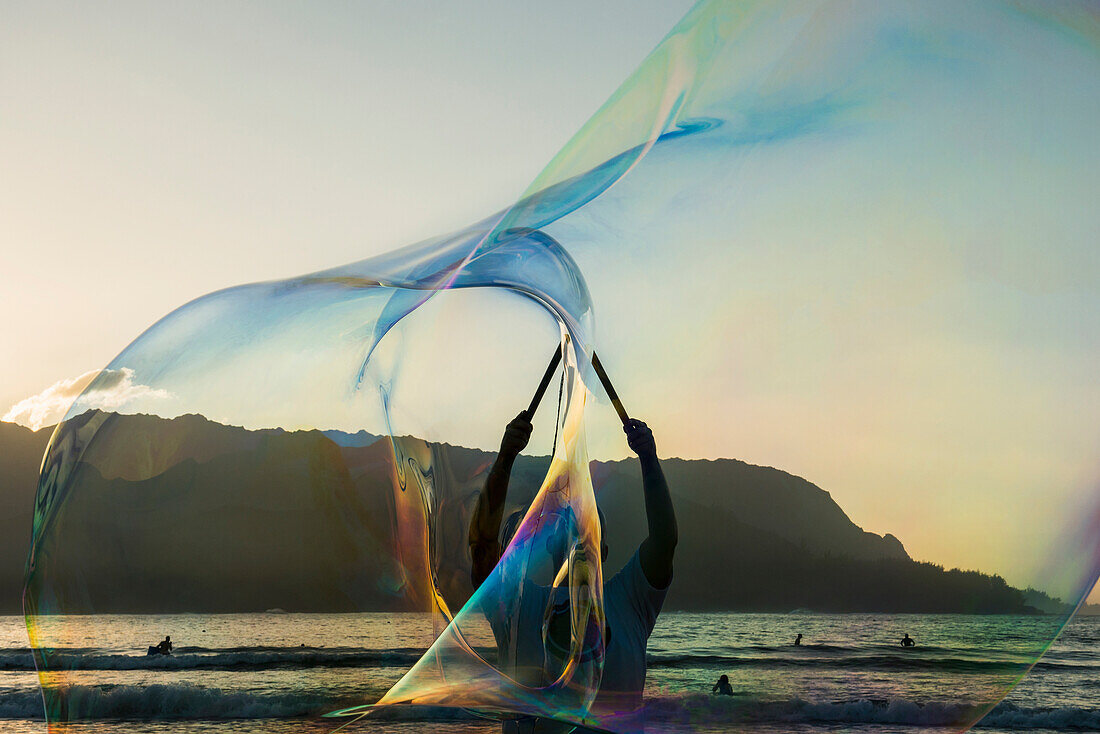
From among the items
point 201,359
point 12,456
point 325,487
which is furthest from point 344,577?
point 12,456

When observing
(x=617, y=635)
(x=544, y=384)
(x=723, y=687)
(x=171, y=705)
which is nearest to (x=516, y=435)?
(x=544, y=384)

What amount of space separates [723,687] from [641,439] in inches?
35.6

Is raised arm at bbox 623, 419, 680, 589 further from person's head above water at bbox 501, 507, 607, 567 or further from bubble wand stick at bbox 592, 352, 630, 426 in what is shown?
person's head above water at bbox 501, 507, 607, 567

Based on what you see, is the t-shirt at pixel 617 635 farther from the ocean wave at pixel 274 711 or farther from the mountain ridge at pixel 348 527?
the ocean wave at pixel 274 711

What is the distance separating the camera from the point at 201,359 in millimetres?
3035

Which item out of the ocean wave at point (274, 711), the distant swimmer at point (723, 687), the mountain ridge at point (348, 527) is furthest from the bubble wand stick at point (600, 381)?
the ocean wave at point (274, 711)

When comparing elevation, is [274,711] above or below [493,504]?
below

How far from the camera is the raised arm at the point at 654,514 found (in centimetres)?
249

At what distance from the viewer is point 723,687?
→ 2.69 meters

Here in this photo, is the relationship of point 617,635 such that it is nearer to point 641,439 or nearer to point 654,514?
point 654,514

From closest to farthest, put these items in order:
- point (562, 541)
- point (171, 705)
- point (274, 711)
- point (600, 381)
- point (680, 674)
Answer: point (600, 381), point (562, 541), point (680, 674), point (274, 711), point (171, 705)

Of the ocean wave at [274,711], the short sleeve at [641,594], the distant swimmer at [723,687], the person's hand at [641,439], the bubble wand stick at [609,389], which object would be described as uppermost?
the bubble wand stick at [609,389]

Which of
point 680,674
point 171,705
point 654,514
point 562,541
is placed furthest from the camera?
point 171,705

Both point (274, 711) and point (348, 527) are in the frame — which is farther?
point (274, 711)
